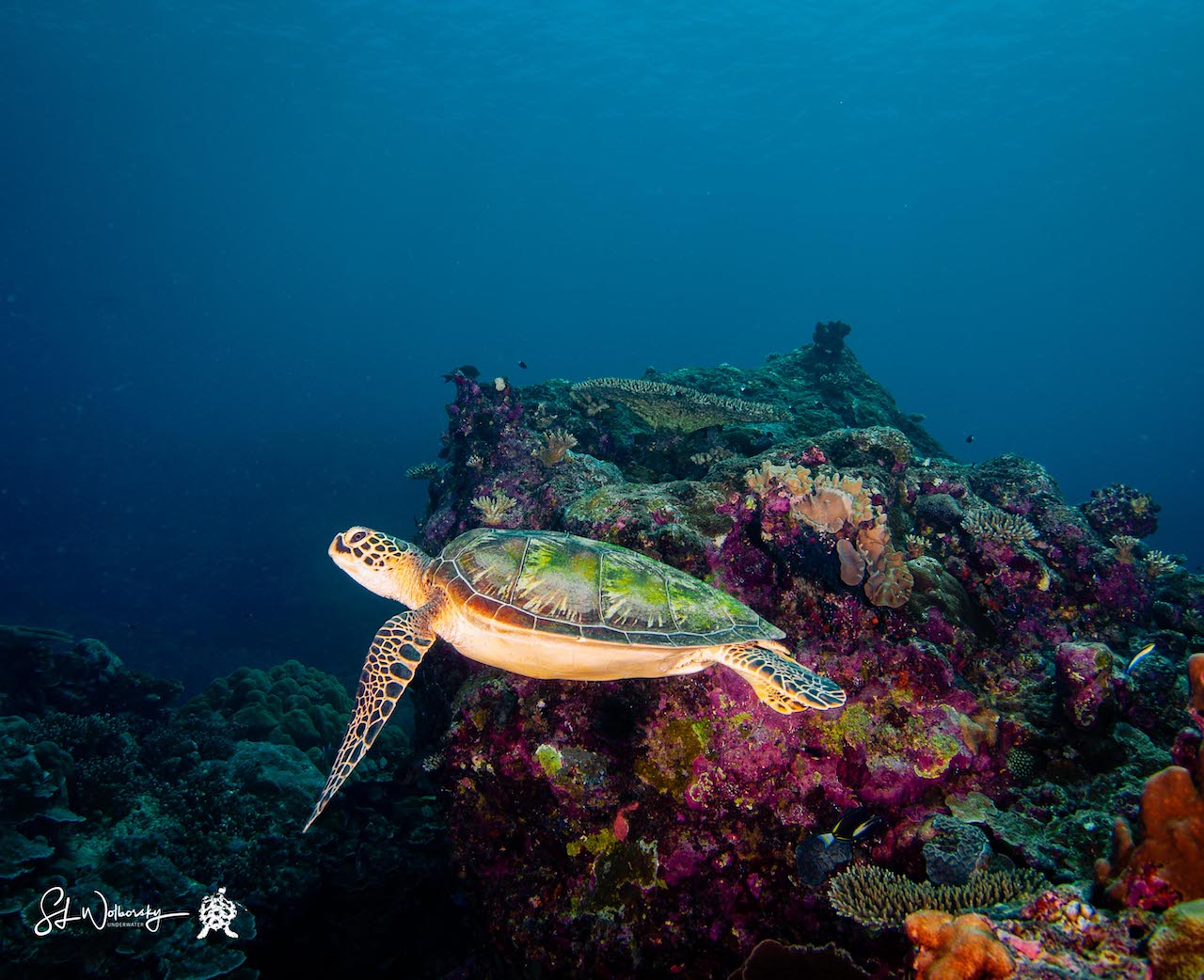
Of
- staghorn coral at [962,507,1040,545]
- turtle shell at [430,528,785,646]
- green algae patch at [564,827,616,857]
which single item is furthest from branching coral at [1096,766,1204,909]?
staghorn coral at [962,507,1040,545]

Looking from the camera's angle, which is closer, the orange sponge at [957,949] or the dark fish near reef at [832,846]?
the orange sponge at [957,949]

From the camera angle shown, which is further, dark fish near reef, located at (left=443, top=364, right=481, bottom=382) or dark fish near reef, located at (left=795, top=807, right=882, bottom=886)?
dark fish near reef, located at (left=443, top=364, right=481, bottom=382)

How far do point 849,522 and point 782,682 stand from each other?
6.69ft

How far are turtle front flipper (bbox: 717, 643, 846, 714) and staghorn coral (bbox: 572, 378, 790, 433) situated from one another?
595cm

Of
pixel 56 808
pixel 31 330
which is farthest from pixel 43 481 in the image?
pixel 31 330

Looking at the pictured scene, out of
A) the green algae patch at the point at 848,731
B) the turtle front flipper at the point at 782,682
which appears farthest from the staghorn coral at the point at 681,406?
the green algae patch at the point at 848,731

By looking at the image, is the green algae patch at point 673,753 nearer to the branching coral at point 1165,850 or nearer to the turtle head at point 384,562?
the branching coral at point 1165,850

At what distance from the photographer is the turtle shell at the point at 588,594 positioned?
3.37 m

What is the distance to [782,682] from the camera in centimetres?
318

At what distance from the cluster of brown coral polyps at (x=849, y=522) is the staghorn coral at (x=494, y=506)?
306 centimetres

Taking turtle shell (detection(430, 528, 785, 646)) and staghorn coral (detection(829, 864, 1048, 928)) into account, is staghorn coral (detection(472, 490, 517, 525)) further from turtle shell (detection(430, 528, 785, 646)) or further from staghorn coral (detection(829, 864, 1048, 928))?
staghorn coral (detection(829, 864, 1048, 928))

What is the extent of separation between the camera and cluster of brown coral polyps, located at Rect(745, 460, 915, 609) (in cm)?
408

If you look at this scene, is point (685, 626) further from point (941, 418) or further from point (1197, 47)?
point (941, 418)

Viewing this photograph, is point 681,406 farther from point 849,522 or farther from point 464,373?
point 849,522
